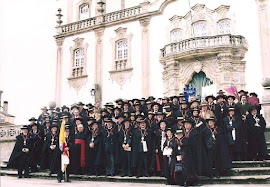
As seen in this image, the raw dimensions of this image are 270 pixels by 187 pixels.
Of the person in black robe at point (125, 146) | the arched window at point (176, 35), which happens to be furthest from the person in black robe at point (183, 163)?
the arched window at point (176, 35)

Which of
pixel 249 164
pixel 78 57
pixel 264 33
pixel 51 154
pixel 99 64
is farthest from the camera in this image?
pixel 78 57

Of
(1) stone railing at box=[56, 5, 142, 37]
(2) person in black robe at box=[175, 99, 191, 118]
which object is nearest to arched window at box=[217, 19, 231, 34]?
(1) stone railing at box=[56, 5, 142, 37]

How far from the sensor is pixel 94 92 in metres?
23.6

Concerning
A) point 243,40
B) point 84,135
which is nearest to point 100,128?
point 84,135

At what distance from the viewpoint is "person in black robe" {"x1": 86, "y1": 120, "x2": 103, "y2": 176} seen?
11094 mm

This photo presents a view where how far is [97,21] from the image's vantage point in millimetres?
24719

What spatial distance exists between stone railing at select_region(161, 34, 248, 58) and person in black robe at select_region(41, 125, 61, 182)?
1013 centimetres

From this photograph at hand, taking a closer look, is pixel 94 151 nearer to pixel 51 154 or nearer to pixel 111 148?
pixel 111 148

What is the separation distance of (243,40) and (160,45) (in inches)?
204

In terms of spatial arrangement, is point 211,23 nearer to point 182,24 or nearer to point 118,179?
point 182,24

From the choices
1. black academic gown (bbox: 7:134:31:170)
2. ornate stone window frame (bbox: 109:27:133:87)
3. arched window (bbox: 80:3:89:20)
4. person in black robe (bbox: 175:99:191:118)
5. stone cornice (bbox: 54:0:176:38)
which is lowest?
black academic gown (bbox: 7:134:31:170)

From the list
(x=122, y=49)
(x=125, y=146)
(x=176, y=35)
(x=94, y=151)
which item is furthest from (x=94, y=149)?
(x=122, y=49)

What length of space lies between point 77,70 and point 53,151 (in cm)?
1409

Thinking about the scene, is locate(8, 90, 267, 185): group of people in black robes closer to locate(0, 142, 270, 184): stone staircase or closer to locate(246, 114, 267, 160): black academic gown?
locate(246, 114, 267, 160): black academic gown
